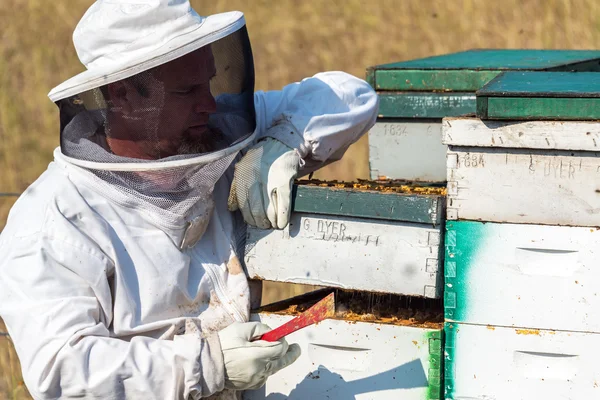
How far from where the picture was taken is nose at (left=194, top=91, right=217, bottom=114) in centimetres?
225

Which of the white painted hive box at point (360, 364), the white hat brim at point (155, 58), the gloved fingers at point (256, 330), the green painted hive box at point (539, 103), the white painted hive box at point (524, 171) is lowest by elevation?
the white painted hive box at point (360, 364)

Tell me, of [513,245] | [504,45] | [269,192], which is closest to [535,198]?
[513,245]

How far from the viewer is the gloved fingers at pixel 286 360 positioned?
2.18 meters

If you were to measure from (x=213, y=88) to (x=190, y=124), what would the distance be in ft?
0.40

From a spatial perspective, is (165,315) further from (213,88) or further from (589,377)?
(589,377)

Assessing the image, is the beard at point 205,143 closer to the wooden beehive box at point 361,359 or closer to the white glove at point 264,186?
the white glove at point 264,186

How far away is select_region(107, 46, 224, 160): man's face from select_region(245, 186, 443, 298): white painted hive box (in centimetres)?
32

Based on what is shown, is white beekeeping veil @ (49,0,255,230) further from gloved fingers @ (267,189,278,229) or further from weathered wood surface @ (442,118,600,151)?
weathered wood surface @ (442,118,600,151)

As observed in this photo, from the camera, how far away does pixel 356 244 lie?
2303 millimetres

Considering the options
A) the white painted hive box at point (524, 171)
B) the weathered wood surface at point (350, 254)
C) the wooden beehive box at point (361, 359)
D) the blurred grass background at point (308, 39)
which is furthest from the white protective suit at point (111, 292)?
the blurred grass background at point (308, 39)

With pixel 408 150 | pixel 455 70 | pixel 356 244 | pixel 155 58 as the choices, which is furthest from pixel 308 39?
pixel 155 58

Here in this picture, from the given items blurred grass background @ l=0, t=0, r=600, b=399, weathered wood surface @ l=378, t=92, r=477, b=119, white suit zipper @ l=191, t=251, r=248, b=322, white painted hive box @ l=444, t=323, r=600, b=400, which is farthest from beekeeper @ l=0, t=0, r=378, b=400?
blurred grass background @ l=0, t=0, r=600, b=399

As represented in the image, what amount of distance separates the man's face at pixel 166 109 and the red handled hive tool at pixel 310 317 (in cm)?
51

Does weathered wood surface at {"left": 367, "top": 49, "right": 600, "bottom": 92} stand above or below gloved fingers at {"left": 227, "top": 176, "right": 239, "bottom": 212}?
above
